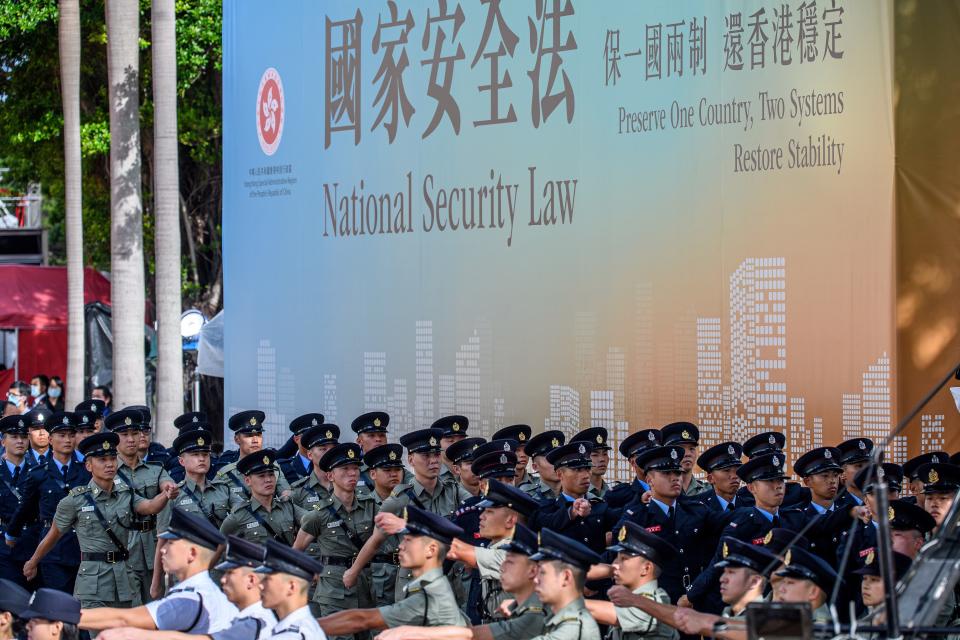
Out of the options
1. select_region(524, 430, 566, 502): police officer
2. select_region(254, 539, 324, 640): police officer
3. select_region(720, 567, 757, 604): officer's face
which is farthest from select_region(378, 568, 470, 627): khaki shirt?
select_region(524, 430, 566, 502): police officer

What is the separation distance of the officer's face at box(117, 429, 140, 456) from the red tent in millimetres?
18698

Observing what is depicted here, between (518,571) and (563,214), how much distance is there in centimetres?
753

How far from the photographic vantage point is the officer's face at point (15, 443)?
1415 centimetres

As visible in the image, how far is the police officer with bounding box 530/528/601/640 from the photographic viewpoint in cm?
713

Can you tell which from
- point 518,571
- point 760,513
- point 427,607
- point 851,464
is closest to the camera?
point 518,571

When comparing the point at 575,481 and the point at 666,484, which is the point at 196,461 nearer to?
the point at 575,481

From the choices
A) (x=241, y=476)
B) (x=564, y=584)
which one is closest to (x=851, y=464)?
(x=564, y=584)

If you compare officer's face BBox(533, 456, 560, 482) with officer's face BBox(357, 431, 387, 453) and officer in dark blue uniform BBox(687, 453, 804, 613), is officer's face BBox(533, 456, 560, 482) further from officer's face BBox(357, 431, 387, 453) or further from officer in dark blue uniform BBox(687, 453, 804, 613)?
officer's face BBox(357, 431, 387, 453)

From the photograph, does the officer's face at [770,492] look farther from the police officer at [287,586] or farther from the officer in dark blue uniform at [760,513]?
the police officer at [287,586]

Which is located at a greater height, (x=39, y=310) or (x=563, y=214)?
(x=563, y=214)

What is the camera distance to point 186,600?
312 inches

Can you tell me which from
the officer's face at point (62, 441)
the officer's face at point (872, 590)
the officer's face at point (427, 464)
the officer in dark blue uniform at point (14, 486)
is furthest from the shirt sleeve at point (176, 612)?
the officer's face at point (62, 441)

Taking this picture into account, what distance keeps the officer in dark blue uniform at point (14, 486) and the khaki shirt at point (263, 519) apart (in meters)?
2.65

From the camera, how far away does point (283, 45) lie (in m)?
18.7
